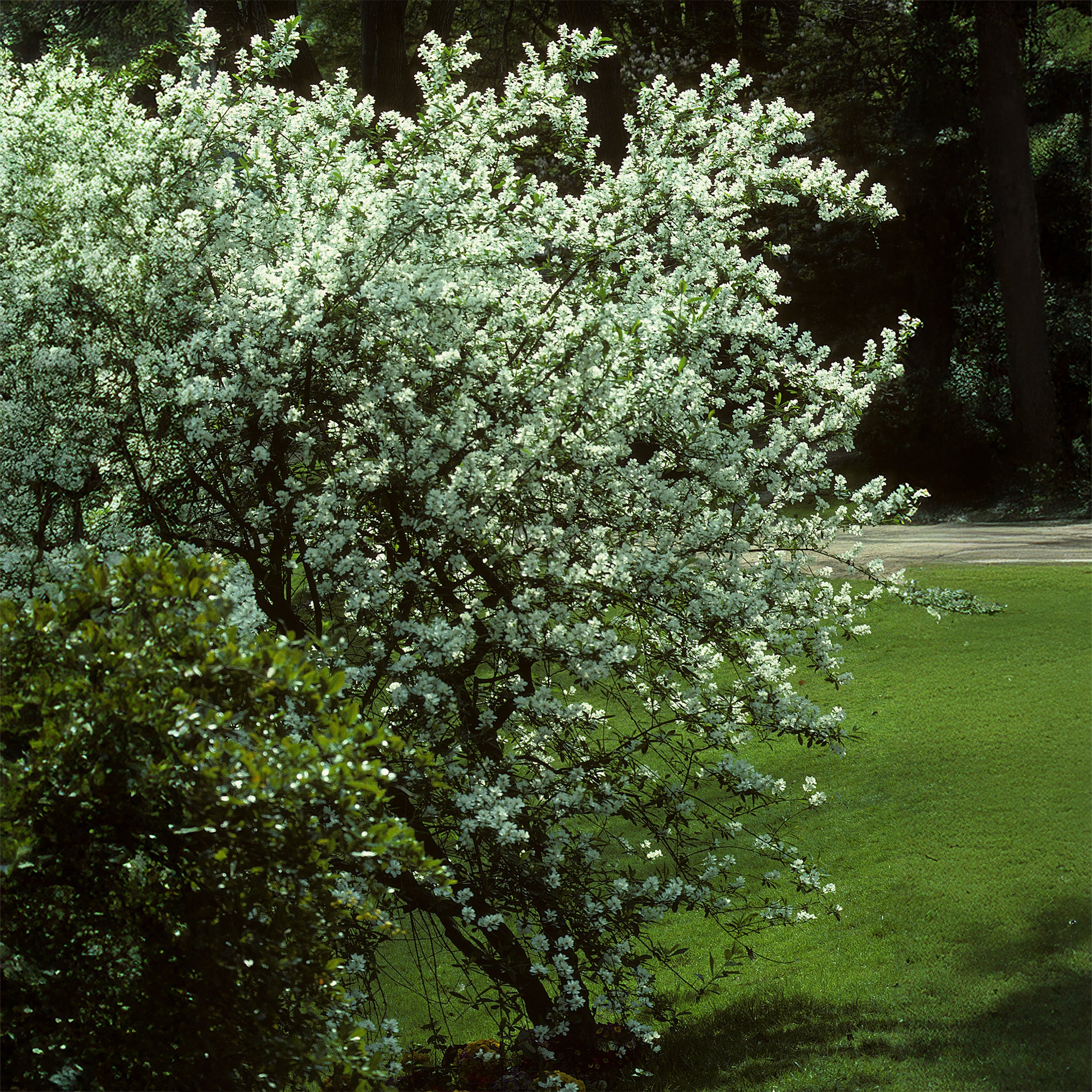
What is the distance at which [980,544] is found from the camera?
18.1 metres

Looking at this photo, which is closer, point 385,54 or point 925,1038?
point 925,1038

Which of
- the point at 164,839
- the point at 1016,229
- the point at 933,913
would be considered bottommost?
the point at 933,913

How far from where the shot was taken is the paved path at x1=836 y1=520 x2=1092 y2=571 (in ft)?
53.9

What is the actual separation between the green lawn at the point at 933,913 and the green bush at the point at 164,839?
2748 mm

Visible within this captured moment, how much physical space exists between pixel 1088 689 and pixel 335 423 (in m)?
8.30

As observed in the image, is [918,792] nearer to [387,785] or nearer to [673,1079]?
[673,1079]

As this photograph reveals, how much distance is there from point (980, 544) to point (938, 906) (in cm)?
1117

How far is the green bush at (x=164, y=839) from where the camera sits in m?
3.54

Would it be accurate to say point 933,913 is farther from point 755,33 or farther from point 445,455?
point 755,33

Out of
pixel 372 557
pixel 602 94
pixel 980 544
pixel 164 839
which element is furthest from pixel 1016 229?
pixel 164 839

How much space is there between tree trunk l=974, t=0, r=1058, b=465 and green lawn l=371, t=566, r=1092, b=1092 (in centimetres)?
1036

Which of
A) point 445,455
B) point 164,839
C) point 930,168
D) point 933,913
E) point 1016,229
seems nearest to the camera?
point 164,839

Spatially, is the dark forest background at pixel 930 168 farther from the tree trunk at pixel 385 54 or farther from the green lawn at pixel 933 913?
the green lawn at pixel 933 913

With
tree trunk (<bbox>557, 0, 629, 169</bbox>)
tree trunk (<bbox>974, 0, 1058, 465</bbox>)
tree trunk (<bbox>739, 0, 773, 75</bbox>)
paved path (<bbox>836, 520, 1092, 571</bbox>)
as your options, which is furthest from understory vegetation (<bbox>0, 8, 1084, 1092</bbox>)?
tree trunk (<bbox>739, 0, 773, 75</bbox>)
